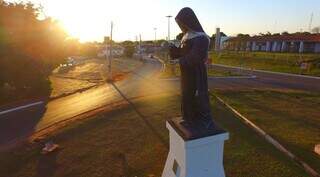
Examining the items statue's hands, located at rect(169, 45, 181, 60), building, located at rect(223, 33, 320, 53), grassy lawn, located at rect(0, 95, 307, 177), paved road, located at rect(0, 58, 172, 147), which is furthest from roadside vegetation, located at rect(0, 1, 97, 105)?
building, located at rect(223, 33, 320, 53)

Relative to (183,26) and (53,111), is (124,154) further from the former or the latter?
(53,111)

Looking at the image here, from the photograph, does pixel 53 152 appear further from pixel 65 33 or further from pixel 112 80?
pixel 112 80

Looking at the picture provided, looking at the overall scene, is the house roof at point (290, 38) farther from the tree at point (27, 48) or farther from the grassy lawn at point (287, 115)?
the tree at point (27, 48)

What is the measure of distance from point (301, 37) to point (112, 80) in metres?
51.6

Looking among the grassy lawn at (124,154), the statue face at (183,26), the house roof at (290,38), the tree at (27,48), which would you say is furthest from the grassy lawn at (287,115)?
the house roof at (290,38)

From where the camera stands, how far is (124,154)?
35.0 feet

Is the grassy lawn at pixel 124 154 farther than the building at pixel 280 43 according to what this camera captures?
No

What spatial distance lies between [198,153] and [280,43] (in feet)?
254

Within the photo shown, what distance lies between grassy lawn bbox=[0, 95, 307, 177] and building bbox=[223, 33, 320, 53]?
202 ft

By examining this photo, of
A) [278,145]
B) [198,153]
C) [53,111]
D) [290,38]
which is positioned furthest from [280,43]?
[198,153]

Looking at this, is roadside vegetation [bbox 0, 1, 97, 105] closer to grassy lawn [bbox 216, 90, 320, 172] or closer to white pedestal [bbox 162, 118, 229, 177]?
grassy lawn [bbox 216, 90, 320, 172]

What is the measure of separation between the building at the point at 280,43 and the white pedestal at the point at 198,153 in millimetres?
66703

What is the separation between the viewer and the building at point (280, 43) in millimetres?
68812

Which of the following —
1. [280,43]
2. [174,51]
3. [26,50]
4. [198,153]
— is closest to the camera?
[198,153]
